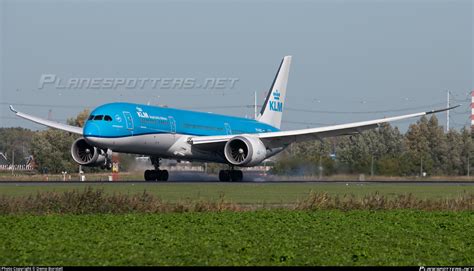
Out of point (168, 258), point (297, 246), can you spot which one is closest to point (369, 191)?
point (297, 246)

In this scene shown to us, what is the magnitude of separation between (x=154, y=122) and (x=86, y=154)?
506cm

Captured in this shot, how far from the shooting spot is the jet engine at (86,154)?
5919 cm

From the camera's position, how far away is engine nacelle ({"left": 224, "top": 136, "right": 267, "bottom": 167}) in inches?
2325

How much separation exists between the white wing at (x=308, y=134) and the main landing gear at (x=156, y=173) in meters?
2.65

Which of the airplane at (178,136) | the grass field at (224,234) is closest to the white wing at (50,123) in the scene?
the airplane at (178,136)

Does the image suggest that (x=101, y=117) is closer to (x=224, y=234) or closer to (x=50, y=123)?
(x=50, y=123)

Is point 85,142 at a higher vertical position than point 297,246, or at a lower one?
higher

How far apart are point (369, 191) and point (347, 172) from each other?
15.9m

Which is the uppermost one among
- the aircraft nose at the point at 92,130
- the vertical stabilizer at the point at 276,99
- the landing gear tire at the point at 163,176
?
the vertical stabilizer at the point at 276,99

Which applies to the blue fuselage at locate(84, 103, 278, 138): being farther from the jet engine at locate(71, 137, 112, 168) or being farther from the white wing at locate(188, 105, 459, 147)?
the jet engine at locate(71, 137, 112, 168)

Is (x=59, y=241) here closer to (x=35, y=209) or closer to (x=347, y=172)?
(x=35, y=209)

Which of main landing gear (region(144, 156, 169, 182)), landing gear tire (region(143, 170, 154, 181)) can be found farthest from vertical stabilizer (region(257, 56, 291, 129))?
landing gear tire (region(143, 170, 154, 181))

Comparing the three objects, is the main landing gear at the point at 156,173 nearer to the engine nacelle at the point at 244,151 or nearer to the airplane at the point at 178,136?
the airplane at the point at 178,136

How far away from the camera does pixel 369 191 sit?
47125 mm
